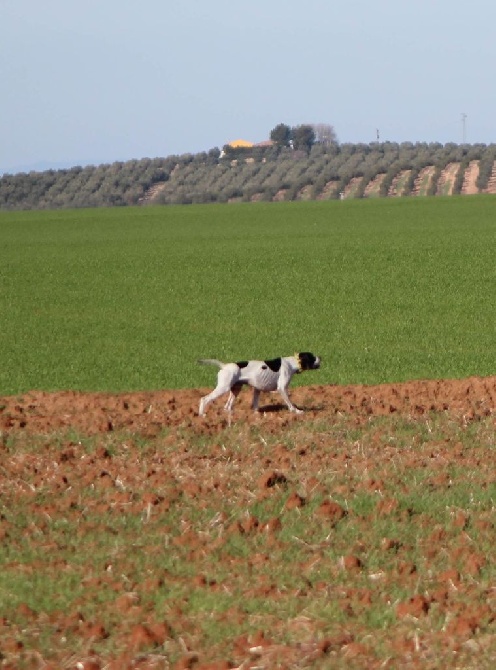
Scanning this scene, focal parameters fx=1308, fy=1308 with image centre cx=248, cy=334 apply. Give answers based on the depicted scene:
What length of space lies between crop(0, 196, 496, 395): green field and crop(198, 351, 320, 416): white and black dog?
4545mm

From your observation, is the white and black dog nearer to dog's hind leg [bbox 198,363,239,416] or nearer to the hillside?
dog's hind leg [bbox 198,363,239,416]

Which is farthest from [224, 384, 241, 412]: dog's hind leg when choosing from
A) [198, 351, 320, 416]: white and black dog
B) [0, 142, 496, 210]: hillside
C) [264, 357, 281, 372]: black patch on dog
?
[0, 142, 496, 210]: hillside

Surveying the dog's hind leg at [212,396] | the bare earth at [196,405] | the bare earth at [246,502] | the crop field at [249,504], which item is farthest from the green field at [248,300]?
the dog's hind leg at [212,396]

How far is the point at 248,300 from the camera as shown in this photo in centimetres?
2989

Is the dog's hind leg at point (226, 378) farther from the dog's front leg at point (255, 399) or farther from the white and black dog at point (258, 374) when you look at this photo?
the dog's front leg at point (255, 399)

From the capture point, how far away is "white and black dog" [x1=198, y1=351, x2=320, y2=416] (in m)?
12.3

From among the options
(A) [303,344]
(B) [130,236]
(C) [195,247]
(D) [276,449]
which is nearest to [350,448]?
(D) [276,449]

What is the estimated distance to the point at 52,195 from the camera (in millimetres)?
106438

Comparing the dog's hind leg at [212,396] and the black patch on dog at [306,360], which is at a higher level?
the black patch on dog at [306,360]

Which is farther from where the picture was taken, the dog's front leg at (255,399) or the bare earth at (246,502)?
the dog's front leg at (255,399)

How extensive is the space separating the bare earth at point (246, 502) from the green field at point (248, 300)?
362 centimetres

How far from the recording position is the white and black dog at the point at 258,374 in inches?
483

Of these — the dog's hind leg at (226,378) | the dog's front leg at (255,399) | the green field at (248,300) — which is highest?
the dog's hind leg at (226,378)

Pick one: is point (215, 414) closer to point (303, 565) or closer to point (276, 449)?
point (276, 449)
